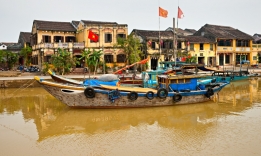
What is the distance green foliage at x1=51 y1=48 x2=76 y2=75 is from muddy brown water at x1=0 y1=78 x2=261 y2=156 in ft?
37.1

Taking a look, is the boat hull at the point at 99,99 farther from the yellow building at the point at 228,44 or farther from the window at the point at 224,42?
the window at the point at 224,42

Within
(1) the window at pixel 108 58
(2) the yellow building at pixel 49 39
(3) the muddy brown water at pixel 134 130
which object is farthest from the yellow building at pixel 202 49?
(3) the muddy brown water at pixel 134 130

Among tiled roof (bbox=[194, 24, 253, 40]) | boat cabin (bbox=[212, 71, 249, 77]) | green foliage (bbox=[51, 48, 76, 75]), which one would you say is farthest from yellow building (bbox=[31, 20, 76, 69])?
tiled roof (bbox=[194, 24, 253, 40])

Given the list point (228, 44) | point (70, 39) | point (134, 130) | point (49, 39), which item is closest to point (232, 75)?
point (228, 44)

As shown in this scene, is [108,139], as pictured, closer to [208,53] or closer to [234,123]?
[234,123]

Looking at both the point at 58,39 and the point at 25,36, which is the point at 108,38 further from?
the point at 25,36

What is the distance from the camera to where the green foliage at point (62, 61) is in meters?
28.4

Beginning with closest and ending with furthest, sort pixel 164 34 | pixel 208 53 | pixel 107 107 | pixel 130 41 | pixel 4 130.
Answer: pixel 4 130 → pixel 107 107 → pixel 130 41 → pixel 164 34 → pixel 208 53

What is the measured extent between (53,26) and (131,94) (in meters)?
21.6

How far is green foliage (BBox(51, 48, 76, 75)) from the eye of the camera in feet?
93.3

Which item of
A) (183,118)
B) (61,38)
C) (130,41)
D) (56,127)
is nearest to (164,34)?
(130,41)

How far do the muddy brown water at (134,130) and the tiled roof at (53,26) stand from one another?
1640cm

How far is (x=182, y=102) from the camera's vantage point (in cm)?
1591

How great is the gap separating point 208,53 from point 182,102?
25167mm
